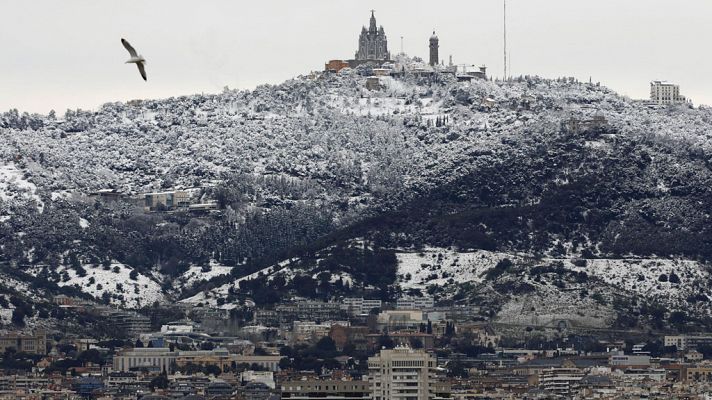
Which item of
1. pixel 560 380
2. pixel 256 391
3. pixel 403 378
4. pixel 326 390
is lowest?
pixel 326 390

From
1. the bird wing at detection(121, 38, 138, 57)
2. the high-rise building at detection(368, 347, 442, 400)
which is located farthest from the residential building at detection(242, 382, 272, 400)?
the bird wing at detection(121, 38, 138, 57)

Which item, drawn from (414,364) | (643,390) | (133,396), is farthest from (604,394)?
(414,364)

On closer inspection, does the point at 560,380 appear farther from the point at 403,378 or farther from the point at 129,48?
the point at 129,48

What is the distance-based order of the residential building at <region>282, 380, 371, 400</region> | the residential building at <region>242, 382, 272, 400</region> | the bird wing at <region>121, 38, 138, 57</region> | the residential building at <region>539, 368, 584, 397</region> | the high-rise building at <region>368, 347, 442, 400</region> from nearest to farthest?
the bird wing at <region>121, 38, 138, 57</region> → the residential building at <region>282, 380, 371, 400</region> → the high-rise building at <region>368, 347, 442, 400</region> → the residential building at <region>242, 382, 272, 400</region> → the residential building at <region>539, 368, 584, 397</region>

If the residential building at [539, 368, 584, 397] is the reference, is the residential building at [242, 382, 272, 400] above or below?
below

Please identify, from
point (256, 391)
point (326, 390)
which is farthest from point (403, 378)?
point (256, 391)

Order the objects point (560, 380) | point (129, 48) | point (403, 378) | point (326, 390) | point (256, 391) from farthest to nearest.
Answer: point (560, 380)
point (256, 391)
point (403, 378)
point (326, 390)
point (129, 48)

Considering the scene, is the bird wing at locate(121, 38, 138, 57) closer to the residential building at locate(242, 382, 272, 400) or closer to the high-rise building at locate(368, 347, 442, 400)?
the high-rise building at locate(368, 347, 442, 400)

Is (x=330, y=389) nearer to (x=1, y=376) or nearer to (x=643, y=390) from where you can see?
(x=643, y=390)
